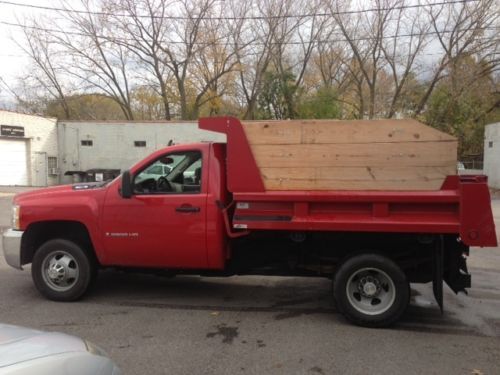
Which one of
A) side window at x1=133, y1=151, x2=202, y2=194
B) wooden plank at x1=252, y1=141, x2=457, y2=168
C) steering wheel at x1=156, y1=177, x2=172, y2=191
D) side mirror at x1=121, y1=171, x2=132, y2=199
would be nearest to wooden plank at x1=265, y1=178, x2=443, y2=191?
wooden plank at x1=252, y1=141, x2=457, y2=168

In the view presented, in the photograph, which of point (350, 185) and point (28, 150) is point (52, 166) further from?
point (350, 185)

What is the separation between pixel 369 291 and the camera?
547 cm

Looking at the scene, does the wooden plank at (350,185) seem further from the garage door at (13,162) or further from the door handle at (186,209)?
the garage door at (13,162)

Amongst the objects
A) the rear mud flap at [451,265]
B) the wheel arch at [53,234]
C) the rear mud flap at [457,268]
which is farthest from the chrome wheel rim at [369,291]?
the wheel arch at [53,234]

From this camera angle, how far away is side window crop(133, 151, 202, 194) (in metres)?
5.96

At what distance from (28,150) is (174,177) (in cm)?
2710

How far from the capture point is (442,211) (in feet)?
17.1

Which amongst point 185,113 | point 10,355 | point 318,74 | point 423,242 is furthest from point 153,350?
point 318,74

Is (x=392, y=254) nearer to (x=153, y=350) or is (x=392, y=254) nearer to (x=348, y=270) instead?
(x=348, y=270)

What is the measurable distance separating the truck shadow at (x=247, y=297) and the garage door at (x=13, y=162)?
24.0 m

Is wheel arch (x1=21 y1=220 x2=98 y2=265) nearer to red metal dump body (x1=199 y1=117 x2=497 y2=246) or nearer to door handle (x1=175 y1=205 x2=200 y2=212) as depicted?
door handle (x1=175 y1=205 x2=200 y2=212)

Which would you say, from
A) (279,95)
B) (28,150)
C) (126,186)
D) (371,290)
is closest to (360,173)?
(371,290)

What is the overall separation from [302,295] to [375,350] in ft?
6.54

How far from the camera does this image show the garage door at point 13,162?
93.6 feet
